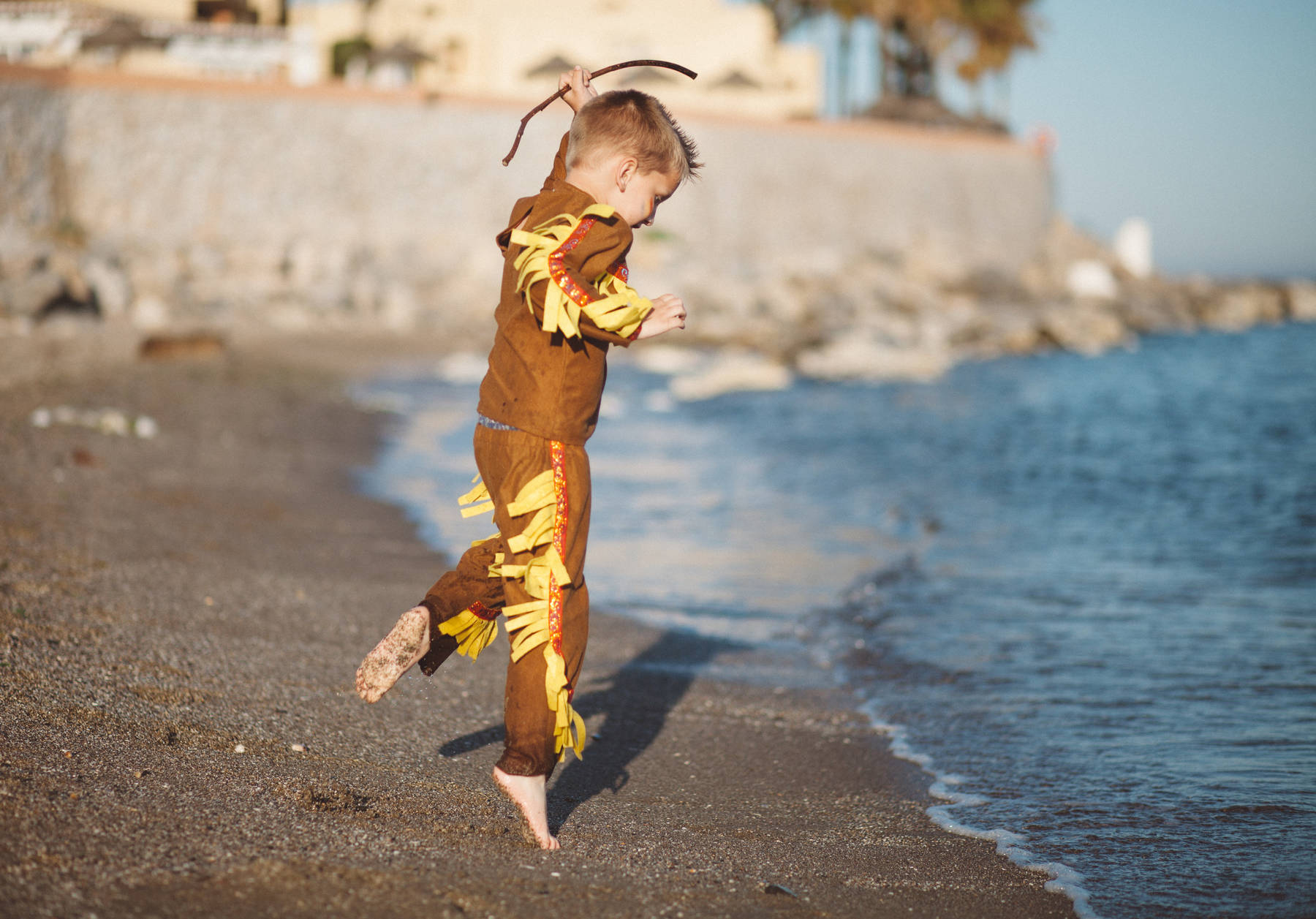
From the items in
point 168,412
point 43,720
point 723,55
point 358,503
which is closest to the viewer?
point 43,720

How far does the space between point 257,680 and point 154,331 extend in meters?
14.4

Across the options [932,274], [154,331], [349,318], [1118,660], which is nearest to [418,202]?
[349,318]

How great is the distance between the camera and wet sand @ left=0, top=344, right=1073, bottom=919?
7.25 ft

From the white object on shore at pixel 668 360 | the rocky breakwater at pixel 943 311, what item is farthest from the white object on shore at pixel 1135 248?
the white object on shore at pixel 668 360

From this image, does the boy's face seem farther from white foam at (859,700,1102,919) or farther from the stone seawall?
the stone seawall

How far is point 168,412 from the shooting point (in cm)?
909

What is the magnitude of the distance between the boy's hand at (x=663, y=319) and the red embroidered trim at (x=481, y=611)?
2.75 ft

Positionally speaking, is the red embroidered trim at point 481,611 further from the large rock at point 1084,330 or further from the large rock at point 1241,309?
the large rock at point 1241,309

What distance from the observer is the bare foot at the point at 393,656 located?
104 inches

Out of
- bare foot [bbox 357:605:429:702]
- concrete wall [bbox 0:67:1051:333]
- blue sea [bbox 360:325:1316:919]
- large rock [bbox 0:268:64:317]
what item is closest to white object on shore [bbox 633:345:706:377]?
concrete wall [bbox 0:67:1051:333]

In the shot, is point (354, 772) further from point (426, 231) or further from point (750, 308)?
point (426, 231)

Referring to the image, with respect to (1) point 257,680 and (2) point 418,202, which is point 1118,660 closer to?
(1) point 257,680

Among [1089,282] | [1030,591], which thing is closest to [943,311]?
[1089,282]

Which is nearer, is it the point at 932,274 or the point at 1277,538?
the point at 1277,538
